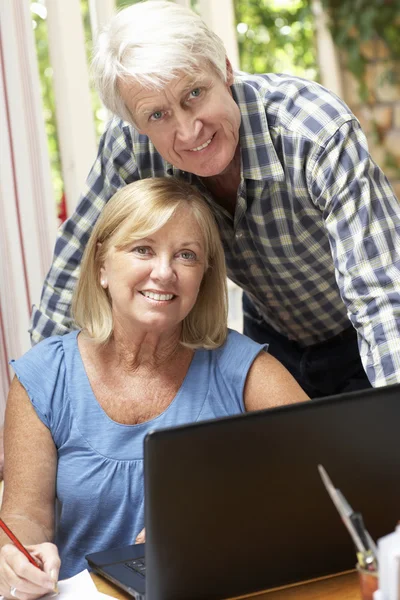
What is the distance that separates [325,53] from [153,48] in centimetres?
270

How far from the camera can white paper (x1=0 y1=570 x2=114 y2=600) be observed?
119cm

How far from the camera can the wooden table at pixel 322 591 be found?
1131 mm

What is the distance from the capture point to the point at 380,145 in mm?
4238

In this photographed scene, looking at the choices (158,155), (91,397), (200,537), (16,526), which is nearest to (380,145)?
(158,155)

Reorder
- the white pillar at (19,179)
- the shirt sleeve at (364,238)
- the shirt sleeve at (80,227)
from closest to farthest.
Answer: the shirt sleeve at (364,238)
the shirt sleeve at (80,227)
the white pillar at (19,179)

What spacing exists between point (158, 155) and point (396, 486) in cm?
101

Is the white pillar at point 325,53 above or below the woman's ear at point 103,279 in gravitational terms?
above

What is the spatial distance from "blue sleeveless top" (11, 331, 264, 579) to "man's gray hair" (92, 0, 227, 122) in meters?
0.55

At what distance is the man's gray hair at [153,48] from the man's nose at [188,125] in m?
0.08

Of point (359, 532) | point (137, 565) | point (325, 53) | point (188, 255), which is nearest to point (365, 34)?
point (325, 53)

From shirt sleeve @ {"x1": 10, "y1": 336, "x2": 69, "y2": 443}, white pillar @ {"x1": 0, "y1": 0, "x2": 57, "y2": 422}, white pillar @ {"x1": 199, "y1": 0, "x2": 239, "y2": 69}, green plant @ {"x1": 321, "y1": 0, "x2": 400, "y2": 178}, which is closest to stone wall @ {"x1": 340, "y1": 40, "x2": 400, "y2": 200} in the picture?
green plant @ {"x1": 321, "y1": 0, "x2": 400, "y2": 178}

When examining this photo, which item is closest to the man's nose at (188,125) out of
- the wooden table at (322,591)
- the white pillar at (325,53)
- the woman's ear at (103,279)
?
the woman's ear at (103,279)

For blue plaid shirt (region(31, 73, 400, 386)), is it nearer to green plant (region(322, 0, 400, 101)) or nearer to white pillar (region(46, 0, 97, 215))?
white pillar (region(46, 0, 97, 215))

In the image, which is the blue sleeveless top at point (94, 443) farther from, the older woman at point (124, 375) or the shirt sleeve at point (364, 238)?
the shirt sleeve at point (364, 238)
